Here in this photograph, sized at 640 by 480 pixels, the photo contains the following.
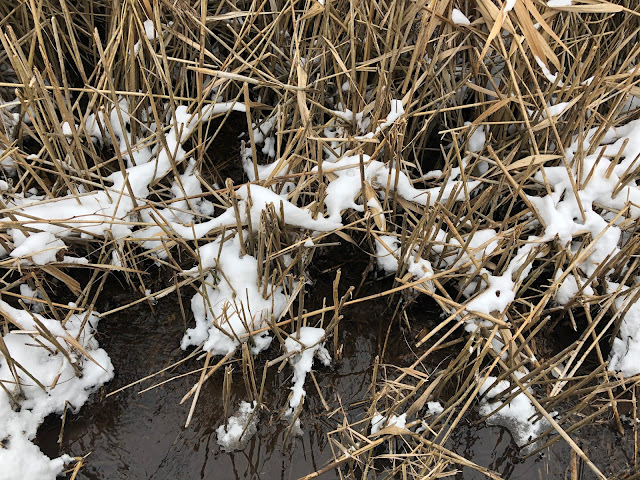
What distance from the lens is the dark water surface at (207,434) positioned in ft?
4.39

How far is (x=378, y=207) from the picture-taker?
145cm

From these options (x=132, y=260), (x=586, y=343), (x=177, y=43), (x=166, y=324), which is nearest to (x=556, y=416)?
(x=586, y=343)

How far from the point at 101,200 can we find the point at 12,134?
0.40m

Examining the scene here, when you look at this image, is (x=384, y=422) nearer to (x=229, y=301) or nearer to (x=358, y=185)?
(x=229, y=301)

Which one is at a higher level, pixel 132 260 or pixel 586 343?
pixel 132 260

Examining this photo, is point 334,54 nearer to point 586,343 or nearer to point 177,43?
Answer: point 177,43

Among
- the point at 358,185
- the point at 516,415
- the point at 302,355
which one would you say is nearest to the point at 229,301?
the point at 302,355

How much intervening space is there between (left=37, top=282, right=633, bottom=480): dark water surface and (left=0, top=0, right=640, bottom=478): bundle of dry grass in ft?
0.17

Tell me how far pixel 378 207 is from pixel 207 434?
78 cm

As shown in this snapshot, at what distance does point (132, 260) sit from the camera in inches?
57.9

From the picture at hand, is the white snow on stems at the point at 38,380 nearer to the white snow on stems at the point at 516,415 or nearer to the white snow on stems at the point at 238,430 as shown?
the white snow on stems at the point at 238,430

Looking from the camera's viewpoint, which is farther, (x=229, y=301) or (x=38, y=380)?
(x=229, y=301)

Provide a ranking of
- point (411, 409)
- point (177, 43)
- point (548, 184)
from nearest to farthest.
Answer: point (411, 409), point (548, 184), point (177, 43)

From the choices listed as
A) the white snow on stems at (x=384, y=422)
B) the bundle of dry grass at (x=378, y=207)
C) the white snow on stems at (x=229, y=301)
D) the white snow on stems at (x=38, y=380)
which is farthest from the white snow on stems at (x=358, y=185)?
the white snow on stems at (x=38, y=380)
